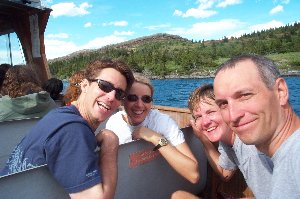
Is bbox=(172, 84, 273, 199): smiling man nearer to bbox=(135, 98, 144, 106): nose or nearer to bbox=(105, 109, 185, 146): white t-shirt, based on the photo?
bbox=(105, 109, 185, 146): white t-shirt

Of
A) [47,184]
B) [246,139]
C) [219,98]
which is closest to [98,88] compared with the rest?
[47,184]

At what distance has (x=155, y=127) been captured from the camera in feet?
9.39

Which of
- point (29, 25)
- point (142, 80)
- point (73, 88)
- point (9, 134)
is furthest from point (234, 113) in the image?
point (29, 25)

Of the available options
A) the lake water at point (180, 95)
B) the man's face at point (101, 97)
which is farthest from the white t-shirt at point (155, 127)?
the lake water at point (180, 95)

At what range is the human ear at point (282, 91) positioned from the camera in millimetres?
1653

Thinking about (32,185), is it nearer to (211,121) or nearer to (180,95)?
(211,121)

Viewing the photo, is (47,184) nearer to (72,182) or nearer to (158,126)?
(72,182)

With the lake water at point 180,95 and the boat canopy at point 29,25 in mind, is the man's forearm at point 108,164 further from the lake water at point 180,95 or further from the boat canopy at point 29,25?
the lake water at point 180,95

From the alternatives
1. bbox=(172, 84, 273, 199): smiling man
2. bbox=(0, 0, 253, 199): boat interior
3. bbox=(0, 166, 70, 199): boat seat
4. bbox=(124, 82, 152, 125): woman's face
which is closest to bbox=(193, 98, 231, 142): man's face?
bbox=(172, 84, 273, 199): smiling man

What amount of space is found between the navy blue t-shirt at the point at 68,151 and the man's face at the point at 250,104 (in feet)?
2.66

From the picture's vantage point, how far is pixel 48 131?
68.3 inches

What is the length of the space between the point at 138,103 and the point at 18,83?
214 centimetres

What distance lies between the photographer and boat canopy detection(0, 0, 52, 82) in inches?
279

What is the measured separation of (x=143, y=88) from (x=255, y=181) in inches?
49.9
